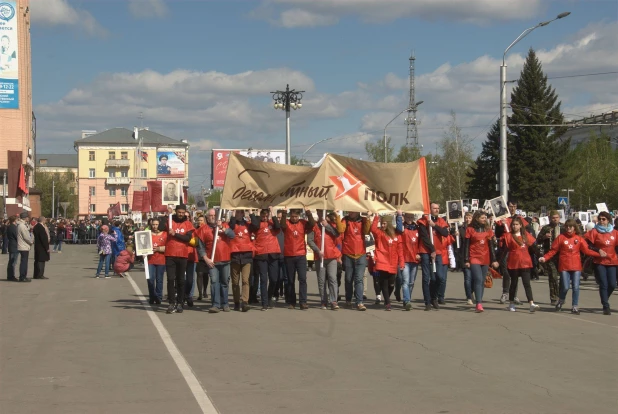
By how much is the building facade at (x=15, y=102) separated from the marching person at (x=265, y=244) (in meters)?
48.8

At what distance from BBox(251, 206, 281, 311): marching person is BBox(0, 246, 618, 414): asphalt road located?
64cm

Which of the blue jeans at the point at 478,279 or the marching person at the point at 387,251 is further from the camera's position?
the marching person at the point at 387,251

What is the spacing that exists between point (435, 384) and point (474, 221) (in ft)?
24.4

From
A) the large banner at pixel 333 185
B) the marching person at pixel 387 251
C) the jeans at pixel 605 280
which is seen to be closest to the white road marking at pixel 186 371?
the large banner at pixel 333 185

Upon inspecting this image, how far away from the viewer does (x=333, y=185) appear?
52.0 feet

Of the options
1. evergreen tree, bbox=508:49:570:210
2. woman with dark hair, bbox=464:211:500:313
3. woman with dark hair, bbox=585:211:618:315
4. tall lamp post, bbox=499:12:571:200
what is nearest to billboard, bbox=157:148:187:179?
evergreen tree, bbox=508:49:570:210

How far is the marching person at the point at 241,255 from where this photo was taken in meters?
15.3

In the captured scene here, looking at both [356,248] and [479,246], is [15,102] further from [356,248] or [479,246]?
[479,246]

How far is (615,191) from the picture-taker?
60.5 m

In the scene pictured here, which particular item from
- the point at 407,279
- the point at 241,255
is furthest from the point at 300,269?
the point at 407,279

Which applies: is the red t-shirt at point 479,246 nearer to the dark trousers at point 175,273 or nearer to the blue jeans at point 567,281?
the blue jeans at point 567,281

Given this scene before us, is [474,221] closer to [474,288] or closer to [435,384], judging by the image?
[474,288]

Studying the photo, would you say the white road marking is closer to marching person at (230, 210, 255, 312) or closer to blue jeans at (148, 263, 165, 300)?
marching person at (230, 210, 255, 312)

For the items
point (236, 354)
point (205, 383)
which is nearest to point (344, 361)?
point (236, 354)
